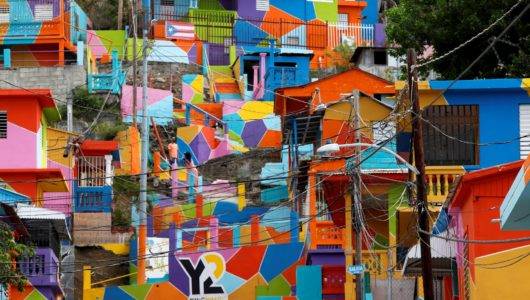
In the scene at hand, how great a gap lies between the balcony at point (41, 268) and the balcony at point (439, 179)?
11.1 metres

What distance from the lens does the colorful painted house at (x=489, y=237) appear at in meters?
29.7

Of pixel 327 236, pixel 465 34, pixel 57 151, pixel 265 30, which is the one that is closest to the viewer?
pixel 327 236

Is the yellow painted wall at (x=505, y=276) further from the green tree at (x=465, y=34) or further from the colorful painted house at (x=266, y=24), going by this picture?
the colorful painted house at (x=266, y=24)

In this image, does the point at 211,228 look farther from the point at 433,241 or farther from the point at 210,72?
the point at 210,72

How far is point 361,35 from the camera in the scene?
89.5 metres

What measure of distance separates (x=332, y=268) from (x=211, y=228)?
10.8 m

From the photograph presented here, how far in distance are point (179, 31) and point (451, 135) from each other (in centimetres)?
4023

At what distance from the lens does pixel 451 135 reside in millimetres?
45406

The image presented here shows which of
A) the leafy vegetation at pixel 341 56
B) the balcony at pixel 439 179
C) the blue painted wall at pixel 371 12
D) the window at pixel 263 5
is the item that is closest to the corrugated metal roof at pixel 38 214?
the balcony at pixel 439 179

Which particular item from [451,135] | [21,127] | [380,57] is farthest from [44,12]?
[451,135]

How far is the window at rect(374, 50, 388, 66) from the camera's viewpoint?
270 ft

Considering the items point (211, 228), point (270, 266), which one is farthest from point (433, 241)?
point (211, 228)

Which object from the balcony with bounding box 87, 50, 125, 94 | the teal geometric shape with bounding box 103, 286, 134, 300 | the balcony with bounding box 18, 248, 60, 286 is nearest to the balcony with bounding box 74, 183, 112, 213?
the teal geometric shape with bounding box 103, 286, 134, 300

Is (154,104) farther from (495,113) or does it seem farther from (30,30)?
(495,113)
